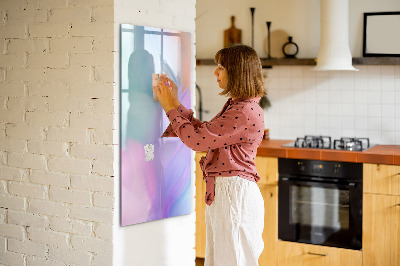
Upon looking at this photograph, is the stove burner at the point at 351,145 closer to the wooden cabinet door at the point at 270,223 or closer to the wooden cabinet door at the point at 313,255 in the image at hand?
the wooden cabinet door at the point at 270,223

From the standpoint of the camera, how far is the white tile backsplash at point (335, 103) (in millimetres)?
4480

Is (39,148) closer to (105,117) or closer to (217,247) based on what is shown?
(105,117)

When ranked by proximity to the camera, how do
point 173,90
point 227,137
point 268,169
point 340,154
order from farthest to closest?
point 268,169, point 340,154, point 173,90, point 227,137

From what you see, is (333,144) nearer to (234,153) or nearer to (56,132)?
(234,153)

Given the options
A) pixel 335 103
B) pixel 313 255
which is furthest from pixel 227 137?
pixel 335 103

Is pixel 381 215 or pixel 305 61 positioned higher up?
pixel 305 61

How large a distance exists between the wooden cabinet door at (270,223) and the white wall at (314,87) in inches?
29.3

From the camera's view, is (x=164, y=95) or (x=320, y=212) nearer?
(x=164, y=95)

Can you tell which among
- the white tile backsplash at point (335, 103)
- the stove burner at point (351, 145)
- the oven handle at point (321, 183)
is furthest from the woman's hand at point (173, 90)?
the white tile backsplash at point (335, 103)

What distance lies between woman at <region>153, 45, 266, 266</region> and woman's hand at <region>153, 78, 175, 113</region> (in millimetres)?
53

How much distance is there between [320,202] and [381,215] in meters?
0.43

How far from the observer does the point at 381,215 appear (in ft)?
Answer: 12.7

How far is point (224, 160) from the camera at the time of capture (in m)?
2.69

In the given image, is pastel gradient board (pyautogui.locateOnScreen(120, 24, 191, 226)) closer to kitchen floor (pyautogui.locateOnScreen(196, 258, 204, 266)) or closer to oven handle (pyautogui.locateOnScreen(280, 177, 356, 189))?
oven handle (pyautogui.locateOnScreen(280, 177, 356, 189))
